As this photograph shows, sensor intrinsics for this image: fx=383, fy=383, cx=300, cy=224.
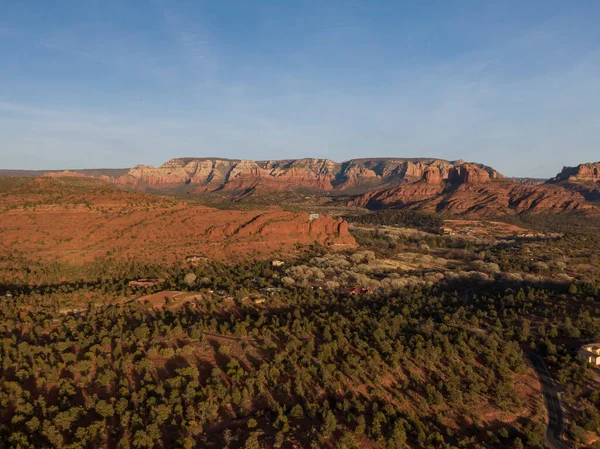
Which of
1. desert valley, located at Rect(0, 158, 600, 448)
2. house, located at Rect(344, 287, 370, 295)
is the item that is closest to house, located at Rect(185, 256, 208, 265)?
A: desert valley, located at Rect(0, 158, 600, 448)

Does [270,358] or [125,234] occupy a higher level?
[125,234]

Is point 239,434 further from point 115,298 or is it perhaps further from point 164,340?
point 115,298

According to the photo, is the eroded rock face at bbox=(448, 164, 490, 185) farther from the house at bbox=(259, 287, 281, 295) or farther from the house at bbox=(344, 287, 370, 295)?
the house at bbox=(259, 287, 281, 295)

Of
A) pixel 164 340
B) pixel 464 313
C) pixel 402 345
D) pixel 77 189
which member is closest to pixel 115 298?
pixel 164 340

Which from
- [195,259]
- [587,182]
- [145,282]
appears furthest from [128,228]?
[587,182]

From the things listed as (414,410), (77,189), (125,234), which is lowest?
(414,410)

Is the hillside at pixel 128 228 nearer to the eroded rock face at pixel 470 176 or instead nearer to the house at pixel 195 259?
the house at pixel 195 259
